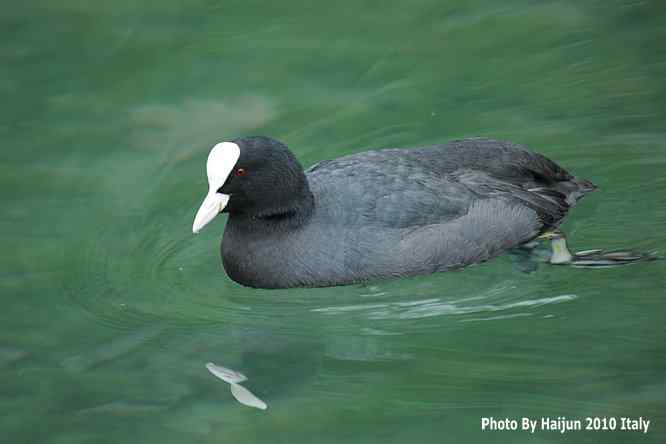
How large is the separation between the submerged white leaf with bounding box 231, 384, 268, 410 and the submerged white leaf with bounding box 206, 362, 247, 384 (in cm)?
6

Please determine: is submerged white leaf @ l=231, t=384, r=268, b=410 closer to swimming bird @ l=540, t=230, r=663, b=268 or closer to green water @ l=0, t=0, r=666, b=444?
green water @ l=0, t=0, r=666, b=444

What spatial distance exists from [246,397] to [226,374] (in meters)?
0.26

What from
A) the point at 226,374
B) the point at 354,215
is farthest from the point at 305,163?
the point at 226,374

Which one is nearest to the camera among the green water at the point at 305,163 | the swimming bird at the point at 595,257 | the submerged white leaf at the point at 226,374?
the green water at the point at 305,163

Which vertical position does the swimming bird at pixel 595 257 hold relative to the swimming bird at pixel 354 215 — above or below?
below

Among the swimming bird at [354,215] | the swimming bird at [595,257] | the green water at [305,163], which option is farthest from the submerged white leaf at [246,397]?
the swimming bird at [595,257]

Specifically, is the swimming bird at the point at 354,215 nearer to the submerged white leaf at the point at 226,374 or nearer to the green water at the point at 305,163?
the green water at the point at 305,163

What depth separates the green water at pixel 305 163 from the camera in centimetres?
505

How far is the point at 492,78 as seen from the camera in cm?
811

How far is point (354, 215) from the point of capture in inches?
235

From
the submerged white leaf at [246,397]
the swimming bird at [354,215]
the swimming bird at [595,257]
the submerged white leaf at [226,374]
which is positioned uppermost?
the swimming bird at [354,215]

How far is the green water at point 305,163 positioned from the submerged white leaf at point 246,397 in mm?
43

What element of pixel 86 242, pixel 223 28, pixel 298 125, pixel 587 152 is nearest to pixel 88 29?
pixel 223 28

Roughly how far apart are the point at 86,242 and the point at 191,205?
71 centimetres
